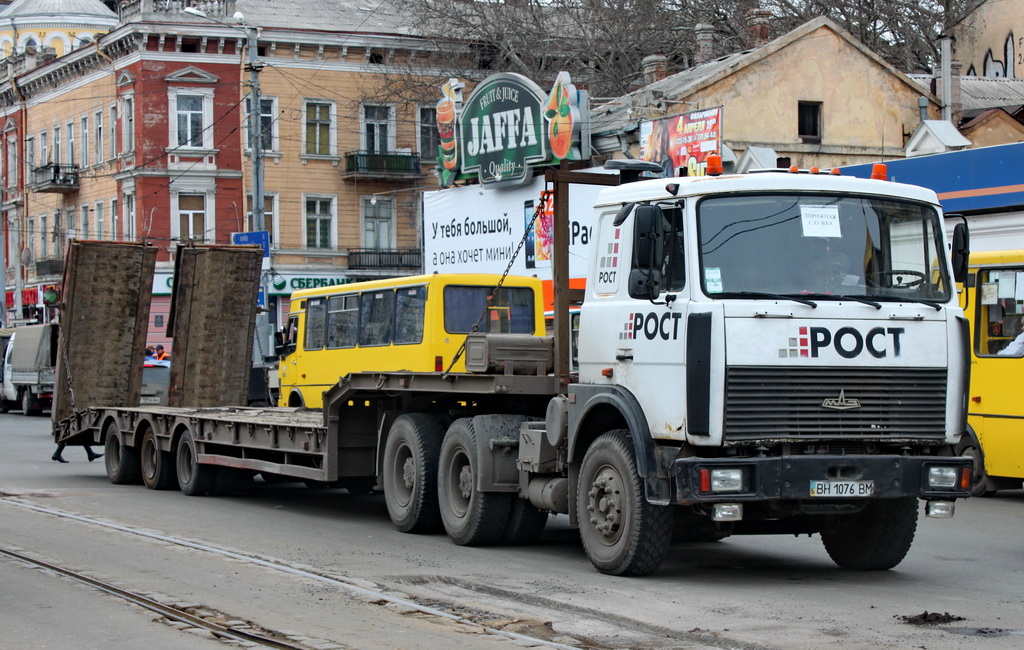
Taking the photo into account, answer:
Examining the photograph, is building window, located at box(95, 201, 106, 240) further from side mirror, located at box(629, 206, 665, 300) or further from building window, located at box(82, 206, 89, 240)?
side mirror, located at box(629, 206, 665, 300)

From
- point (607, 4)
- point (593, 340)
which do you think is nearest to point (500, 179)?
point (607, 4)

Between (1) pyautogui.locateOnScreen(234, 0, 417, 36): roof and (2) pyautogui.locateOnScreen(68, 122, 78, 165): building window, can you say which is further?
(2) pyautogui.locateOnScreen(68, 122, 78, 165): building window

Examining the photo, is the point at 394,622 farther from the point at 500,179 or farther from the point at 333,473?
the point at 500,179

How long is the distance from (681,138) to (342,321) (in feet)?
35.6

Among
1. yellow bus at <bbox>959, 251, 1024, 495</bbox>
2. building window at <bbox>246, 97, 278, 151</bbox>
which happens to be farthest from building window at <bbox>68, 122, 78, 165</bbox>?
yellow bus at <bbox>959, 251, 1024, 495</bbox>

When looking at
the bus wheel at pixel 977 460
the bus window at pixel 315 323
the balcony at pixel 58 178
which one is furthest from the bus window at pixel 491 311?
the balcony at pixel 58 178

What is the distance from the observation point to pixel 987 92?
4228cm

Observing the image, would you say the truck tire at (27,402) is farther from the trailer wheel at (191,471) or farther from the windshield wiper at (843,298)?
the windshield wiper at (843,298)

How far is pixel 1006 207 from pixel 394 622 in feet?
50.7

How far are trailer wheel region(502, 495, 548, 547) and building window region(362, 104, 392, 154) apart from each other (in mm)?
42330

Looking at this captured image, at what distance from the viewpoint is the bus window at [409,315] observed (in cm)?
2061

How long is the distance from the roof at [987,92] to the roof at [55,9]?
54.3 meters

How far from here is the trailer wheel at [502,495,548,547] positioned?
12.2m

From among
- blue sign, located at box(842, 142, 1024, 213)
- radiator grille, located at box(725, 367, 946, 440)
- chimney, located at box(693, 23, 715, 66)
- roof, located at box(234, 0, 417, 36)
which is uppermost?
roof, located at box(234, 0, 417, 36)
